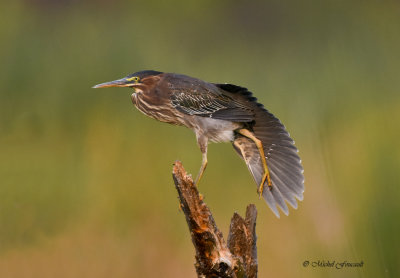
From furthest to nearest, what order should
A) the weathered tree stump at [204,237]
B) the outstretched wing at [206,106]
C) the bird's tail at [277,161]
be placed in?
1. the bird's tail at [277,161]
2. the outstretched wing at [206,106]
3. the weathered tree stump at [204,237]

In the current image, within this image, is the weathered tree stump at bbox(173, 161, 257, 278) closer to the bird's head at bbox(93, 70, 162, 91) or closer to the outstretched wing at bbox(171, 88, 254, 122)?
the outstretched wing at bbox(171, 88, 254, 122)

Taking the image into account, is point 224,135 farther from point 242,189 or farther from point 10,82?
point 10,82

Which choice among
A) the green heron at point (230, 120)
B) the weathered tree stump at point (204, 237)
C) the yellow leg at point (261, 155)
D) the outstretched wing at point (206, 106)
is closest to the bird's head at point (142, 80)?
the green heron at point (230, 120)

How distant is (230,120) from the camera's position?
9.75ft

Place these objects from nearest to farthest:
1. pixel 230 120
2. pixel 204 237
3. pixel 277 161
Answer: pixel 204 237
pixel 230 120
pixel 277 161

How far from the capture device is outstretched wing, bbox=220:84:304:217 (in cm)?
307

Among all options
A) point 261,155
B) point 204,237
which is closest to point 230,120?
point 261,155

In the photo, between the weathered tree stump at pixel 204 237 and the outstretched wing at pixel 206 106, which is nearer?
the weathered tree stump at pixel 204 237

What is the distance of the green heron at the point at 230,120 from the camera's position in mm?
2980

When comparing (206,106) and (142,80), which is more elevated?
(142,80)

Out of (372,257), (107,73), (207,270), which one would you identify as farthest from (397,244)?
(107,73)

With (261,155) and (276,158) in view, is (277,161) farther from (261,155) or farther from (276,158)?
(261,155)

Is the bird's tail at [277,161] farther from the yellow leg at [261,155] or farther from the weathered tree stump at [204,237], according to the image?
the weathered tree stump at [204,237]

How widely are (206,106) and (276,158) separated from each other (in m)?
0.48
